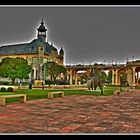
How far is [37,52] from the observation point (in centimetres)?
8094

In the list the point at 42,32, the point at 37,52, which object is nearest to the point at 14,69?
the point at 37,52

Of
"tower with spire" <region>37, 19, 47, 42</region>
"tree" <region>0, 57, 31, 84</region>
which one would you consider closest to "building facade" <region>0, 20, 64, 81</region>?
"tower with spire" <region>37, 19, 47, 42</region>

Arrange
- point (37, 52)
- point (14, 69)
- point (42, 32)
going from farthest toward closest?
point (42, 32) → point (37, 52) → point (14, 69)

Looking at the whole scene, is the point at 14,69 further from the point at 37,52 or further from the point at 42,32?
the point at 42,32

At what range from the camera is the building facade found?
78444 mm

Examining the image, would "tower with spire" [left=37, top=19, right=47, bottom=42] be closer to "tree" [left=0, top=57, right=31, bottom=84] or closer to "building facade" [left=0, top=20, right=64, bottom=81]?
"building facade" [left=0, top=20, right=64, bottom=81]

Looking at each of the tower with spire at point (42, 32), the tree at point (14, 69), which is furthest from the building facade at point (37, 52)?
the tree at point (14, 69)

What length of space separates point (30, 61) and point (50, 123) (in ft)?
249

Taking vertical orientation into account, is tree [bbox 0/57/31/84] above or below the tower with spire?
below

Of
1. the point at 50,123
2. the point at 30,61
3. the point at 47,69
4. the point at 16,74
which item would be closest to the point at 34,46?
the point at 30,61

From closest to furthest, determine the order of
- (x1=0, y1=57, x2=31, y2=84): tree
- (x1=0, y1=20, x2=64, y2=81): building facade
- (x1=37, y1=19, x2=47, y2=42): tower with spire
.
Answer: (x1=0, y1=57, x2=31, y2=84): tree → (x1=0, y1=20, x2=64, y2=81): building facade → (x1=37, y1=19, x2=47, y2=42): tower with spire

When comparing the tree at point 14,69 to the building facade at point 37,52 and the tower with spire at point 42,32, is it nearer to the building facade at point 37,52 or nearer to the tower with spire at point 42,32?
the building facade at point 37,52
